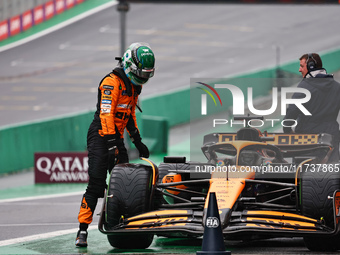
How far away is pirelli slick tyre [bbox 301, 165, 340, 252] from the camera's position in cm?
797

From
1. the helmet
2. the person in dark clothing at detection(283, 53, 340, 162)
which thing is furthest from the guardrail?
the helmet

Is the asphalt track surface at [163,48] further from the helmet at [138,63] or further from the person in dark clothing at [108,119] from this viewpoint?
the helmet at [138,63]

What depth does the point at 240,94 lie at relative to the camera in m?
9.02

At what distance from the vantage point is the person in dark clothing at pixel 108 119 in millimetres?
8906

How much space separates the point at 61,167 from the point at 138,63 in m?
8.45

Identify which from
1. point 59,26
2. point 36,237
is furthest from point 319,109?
point 59,26

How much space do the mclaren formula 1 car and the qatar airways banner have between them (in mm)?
7512

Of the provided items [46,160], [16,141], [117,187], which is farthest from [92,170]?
[16,141]

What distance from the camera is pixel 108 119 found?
889 cm

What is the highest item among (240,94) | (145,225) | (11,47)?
(11,47)

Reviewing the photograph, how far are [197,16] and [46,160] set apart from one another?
3016cm

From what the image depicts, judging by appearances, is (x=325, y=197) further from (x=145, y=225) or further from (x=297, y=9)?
(x=297, y=9)

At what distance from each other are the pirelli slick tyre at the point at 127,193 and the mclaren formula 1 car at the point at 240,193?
0.4 inches

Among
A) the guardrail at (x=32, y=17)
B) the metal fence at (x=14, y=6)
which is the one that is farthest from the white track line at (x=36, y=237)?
the metal fence at (x=14, y=6)
